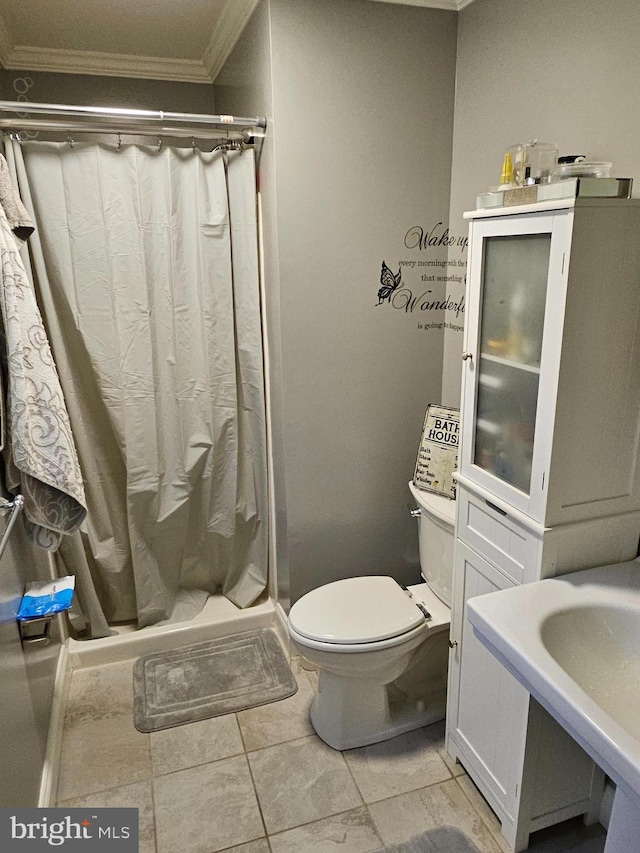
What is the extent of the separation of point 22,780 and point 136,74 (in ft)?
8.42

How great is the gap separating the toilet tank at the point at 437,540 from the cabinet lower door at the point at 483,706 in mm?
152

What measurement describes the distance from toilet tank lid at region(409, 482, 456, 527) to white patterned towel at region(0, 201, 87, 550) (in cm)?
105

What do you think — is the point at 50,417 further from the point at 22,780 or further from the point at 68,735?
the point at 68,735

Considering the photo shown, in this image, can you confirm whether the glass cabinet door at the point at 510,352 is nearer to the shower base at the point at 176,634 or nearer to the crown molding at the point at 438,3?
the crown molding at the point at 438,3

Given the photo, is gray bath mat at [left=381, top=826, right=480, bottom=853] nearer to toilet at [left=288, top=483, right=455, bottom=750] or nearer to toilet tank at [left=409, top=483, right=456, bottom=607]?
toilet at [left=288, top=483, right=455, bottom=750]

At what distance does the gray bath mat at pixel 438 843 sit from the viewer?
5.29ft

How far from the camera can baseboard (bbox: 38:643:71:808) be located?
173 cm

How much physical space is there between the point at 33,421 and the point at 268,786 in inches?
49.6

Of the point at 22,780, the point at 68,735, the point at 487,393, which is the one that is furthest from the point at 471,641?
the point at 68,735

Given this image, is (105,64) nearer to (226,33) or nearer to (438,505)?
(226,33)

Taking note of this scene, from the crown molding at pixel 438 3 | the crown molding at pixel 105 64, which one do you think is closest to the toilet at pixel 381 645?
the crown molding at pixel 438 3

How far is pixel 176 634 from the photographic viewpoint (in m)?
2.43

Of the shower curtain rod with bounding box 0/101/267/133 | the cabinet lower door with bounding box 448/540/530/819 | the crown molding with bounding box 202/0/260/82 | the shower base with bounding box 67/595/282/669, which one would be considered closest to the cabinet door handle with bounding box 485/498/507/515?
the cabinet lower door with bounding box 448/540/530/819

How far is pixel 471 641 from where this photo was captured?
172 cm
